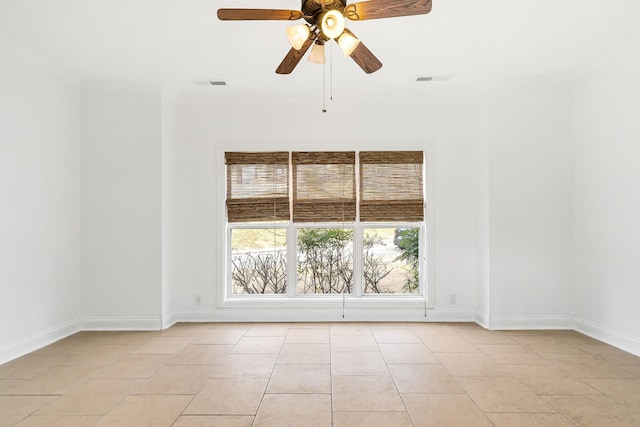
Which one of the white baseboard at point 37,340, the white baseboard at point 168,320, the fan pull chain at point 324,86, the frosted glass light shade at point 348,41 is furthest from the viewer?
the white baseboard at point 168,320

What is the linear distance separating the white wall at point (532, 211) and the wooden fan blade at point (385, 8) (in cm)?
270

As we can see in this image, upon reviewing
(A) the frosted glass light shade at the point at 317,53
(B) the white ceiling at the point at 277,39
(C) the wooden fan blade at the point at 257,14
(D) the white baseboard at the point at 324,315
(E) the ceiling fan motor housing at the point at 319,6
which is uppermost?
(B) the white ceiling at the point at 277,39

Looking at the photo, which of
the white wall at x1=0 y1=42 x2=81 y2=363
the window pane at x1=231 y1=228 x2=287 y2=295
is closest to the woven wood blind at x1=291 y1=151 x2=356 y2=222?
the window pane at x1=231 y1=228 x2=287 y2=295

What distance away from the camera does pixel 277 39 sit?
3672mm

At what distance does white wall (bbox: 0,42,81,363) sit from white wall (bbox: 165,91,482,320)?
1.11m

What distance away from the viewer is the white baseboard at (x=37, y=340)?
3701 millimetres

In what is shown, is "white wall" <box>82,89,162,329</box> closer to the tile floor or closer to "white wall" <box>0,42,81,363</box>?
"white wall" <box>0,42,81,363</box>

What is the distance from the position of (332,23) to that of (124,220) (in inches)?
134

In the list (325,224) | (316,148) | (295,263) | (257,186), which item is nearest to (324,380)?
(295,263)

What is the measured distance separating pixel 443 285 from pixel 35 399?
4067 millimetres

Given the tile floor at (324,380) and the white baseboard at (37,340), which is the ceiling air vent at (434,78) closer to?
the tile floor at (324,380)

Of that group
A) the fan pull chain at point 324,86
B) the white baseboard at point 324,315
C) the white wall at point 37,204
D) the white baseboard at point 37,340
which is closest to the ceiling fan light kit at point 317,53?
the fan pull chain at point 324,86

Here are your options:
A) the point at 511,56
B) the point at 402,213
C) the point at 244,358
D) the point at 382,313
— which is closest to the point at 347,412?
the point at 244,358

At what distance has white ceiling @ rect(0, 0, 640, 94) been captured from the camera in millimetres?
3145
